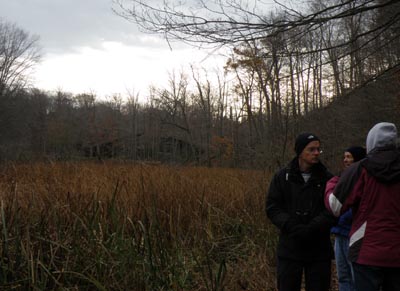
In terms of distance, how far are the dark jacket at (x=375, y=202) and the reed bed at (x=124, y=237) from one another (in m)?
0.82

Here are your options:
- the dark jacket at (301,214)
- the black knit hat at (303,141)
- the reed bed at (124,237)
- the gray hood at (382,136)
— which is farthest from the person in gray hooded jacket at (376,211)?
the reed bed at (124,237)

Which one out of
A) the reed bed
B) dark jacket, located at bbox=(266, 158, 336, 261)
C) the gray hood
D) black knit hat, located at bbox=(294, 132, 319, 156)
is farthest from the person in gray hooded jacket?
the reed bed

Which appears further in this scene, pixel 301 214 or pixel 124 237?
pixel 124 237

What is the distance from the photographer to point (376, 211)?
226cm

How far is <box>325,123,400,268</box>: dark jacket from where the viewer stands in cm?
221

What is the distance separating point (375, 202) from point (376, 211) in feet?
0.17

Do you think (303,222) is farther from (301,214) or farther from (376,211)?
(376,211)

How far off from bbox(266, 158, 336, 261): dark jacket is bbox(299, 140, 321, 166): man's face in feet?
0.21

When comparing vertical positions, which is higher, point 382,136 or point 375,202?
point 382,136

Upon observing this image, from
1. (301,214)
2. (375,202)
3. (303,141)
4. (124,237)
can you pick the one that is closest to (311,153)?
(303,141)

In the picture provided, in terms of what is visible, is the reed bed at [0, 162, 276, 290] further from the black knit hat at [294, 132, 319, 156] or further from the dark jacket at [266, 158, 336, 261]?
the black knit hat at [294, 132, 319, 156]

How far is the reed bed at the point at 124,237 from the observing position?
278 cm

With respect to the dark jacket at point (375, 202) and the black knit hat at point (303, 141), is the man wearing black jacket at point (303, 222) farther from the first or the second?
the dark jacket at point (375, 202)

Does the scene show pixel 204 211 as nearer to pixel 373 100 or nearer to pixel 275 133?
pixel 275 133
